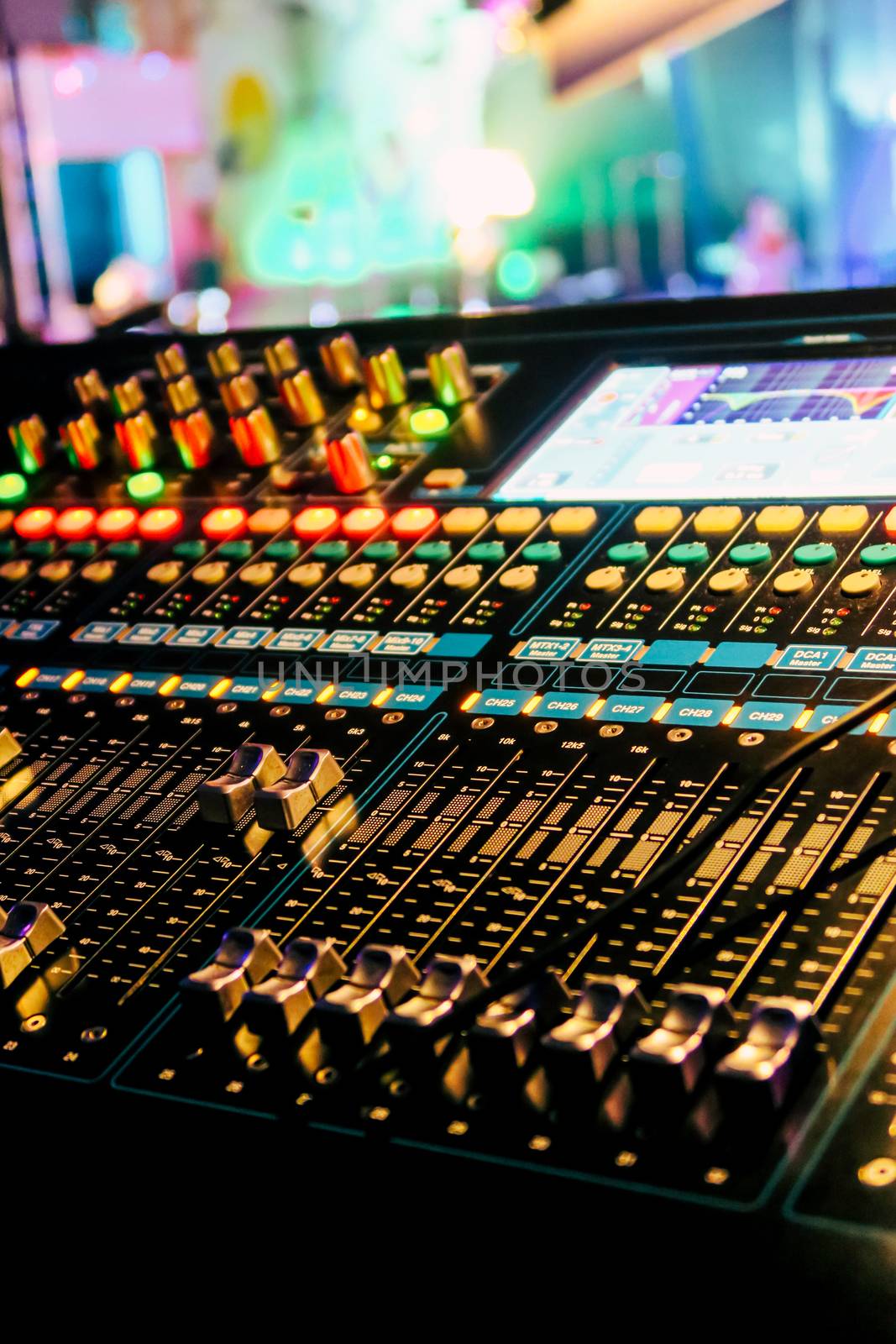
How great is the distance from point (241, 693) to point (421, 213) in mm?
8391

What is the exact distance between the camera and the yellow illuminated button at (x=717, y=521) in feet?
3.98

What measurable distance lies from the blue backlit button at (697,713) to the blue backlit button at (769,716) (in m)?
0.01

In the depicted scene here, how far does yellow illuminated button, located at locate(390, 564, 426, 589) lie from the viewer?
50.2 inches

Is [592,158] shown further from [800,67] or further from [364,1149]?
[364,1149]

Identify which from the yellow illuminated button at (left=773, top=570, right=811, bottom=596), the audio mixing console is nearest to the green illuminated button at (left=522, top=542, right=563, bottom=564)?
the audio mixing console

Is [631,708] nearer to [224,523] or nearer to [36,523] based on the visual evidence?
[224,523]

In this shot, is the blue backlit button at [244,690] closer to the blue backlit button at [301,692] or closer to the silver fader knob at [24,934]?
the blue backlit button at [301,692]

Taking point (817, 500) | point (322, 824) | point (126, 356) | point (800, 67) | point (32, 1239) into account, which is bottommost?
point (32, 1239)

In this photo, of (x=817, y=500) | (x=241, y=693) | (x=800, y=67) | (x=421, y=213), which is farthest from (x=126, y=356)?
(x=421, y=213)

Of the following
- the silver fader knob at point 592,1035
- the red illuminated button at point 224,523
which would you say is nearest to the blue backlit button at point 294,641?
the red illuminated button at point 224,523

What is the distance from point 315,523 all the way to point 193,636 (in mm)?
179

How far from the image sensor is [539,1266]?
68 centimetres

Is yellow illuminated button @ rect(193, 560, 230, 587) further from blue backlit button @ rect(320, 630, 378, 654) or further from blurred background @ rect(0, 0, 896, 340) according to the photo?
blurred background @ rect(0, 0, 896, 340)

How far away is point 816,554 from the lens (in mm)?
1127
